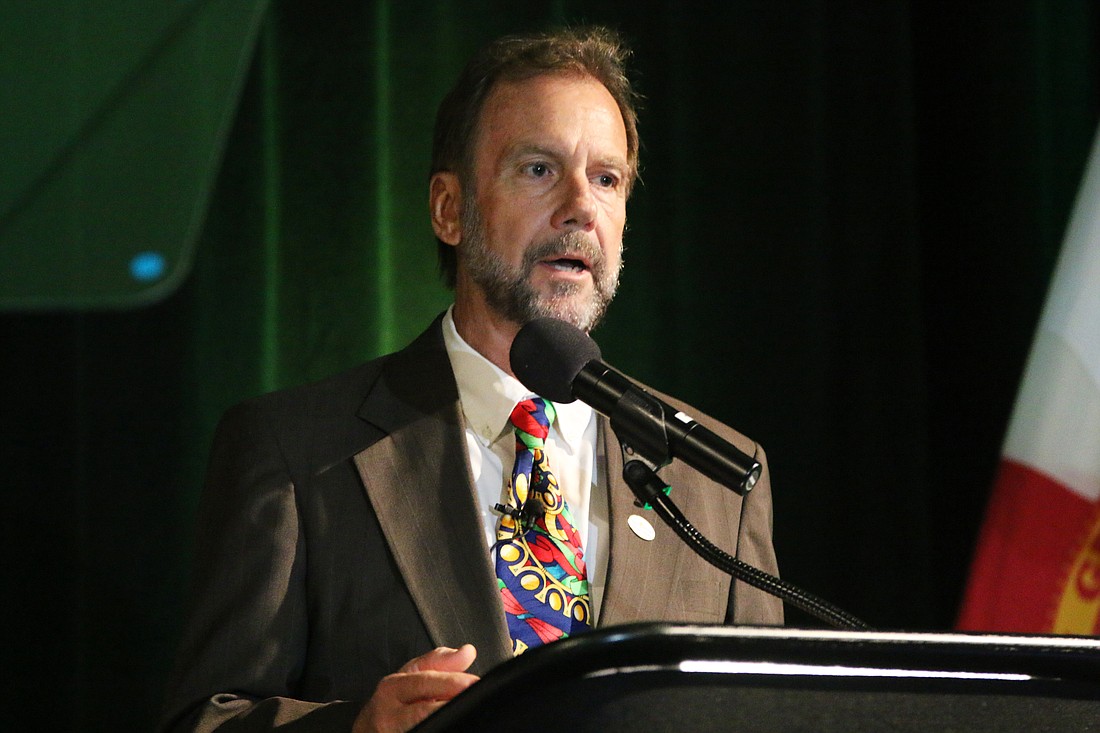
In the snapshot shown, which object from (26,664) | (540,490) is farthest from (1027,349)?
(26,664)

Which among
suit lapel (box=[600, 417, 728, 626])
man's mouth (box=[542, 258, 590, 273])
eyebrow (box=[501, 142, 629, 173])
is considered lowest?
suit lapel (box=[600, 417, 728, 626])

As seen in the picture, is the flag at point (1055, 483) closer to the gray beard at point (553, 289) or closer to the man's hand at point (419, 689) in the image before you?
the gray beard at point (553, 289)

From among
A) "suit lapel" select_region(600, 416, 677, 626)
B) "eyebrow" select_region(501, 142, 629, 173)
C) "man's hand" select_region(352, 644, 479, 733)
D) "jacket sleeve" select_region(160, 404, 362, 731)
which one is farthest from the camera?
"eyebrow" select_region(501, 142, 629, 173)

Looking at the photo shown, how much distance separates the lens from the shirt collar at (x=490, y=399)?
164 cm

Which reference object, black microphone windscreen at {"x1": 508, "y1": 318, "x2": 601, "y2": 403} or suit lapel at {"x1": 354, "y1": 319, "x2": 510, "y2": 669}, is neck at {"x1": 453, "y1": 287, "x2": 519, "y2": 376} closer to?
suit lapel at {"x1": 354, "y1": 319, "x2": 510, "y2": 669}

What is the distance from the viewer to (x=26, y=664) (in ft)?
7.54

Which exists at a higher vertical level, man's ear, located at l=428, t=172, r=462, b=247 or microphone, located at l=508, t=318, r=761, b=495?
man's ear, located at l=428, t=172, r=462, b=247

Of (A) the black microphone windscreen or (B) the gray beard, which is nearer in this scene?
(A) the black microphone windscreen

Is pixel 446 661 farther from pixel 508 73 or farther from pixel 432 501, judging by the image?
pixel 508 73

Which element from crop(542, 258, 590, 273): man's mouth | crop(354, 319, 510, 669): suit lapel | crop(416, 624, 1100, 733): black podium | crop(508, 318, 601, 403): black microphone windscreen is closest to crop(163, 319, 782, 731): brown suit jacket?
crop(354, 319, 510, 669): suit lapel

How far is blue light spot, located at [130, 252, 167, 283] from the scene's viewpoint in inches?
94.6

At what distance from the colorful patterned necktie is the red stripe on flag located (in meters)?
1.19

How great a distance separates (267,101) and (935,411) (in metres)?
1.68

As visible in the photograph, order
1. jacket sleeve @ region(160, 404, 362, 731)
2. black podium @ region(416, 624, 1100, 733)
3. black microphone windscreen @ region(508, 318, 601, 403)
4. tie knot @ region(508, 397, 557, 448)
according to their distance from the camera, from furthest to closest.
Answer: tie knot @ region(508, 397, 557, 448) → jacket sleeve @ region(160, 404, 362, 731) → black microphone windscreen @ region(508, 318, 601, 403) → black podium @ region(416, 624, 1100, 733)
